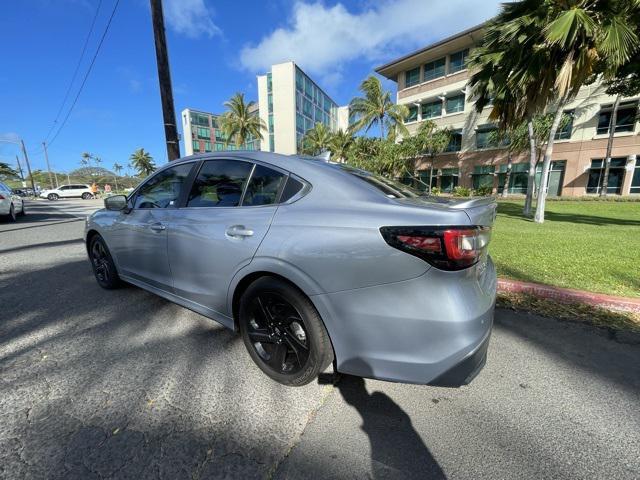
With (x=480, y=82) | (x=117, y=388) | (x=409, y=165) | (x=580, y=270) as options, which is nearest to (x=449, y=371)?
(x=117, y=388)

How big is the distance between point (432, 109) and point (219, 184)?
32.0 meters

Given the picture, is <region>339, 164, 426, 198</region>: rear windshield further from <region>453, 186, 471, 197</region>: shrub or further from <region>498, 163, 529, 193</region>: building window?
<region>498, 163, 529, 193</region>: building window

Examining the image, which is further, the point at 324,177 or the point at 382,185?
the point at 382,185

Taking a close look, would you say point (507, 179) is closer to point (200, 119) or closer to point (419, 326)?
point (419, 326)

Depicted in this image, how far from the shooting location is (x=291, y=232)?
75.7 inches

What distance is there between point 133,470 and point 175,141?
24.0 feet

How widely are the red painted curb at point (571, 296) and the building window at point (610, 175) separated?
25.8m

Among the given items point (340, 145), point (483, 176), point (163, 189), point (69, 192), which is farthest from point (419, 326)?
point (69, 192)

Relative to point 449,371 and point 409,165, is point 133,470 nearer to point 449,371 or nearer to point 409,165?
point 449,371

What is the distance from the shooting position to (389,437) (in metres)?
1.75

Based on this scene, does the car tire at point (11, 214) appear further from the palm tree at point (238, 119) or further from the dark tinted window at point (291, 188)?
the palm tree at point (238, 119)

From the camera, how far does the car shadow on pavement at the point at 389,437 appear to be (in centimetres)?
156

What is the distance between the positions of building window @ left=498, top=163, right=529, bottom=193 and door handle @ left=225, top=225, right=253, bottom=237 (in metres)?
28.6

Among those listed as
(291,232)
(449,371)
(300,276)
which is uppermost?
(291,232)
